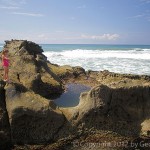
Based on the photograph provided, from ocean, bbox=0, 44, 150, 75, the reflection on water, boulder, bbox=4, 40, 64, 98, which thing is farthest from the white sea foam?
boulder, bbox=4, 40, 64, 98

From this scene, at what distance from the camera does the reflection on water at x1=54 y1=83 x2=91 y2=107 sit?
430 inches

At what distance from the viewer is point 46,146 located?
292 inches

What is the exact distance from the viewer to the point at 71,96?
12.3 meters

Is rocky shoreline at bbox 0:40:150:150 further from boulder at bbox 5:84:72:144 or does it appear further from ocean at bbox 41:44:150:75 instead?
ocean at bbox 41:44:150:75

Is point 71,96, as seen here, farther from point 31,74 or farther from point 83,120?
point 83,120

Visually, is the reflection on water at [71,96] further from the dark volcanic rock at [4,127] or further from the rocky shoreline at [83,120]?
the dark volcanic rock at [4,127]

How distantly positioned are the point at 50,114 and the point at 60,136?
2.10 ft

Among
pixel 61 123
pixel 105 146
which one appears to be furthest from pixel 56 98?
pixel 105 146

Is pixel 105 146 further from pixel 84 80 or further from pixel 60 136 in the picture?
pixel 84 80

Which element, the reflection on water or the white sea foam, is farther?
the white sea foam

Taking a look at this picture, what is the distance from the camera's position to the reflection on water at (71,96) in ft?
35.8

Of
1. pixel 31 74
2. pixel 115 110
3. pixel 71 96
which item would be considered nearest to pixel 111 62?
pixel 71 96

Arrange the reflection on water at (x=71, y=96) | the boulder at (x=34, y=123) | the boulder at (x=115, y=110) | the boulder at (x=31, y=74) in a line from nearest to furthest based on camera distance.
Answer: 1. the boulder at (x=34, y=123)
2. the boulder at (x=115, y=110)
3. the reflection on water at (x=71, y=96)
4. the boulder at (x=31, y=74)

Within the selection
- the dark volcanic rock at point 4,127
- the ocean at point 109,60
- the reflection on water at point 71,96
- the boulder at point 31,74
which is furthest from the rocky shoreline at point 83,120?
the ocean at point 109,60
